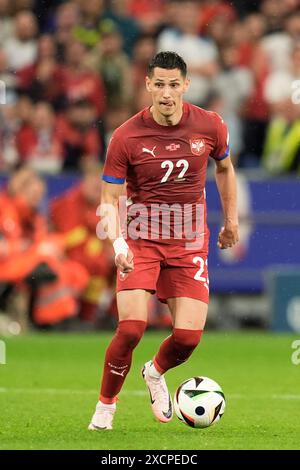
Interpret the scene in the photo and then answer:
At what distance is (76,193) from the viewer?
14227mm

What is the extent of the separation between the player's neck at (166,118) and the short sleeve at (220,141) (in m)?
0.25

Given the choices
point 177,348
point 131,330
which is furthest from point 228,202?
point 131,330

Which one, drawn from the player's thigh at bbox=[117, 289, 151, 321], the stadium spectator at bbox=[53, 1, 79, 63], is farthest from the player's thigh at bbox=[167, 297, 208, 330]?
the stadium spectator at bbox=[53, 1, 79, 63]

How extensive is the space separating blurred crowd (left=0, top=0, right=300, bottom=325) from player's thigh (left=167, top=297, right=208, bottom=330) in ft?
21.4

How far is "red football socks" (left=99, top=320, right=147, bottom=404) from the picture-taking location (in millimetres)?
7215

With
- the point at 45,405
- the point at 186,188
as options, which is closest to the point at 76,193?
the point at 45,405

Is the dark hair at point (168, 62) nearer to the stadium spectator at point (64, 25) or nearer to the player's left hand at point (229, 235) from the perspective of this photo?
the player's left hand at point (229, 235)

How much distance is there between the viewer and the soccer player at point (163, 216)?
288 inches

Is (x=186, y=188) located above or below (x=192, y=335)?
above

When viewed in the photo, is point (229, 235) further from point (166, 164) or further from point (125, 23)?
point (125, 23)

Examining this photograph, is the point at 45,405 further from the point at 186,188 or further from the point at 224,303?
the point at 224,303

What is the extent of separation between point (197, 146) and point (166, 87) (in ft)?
1.44
